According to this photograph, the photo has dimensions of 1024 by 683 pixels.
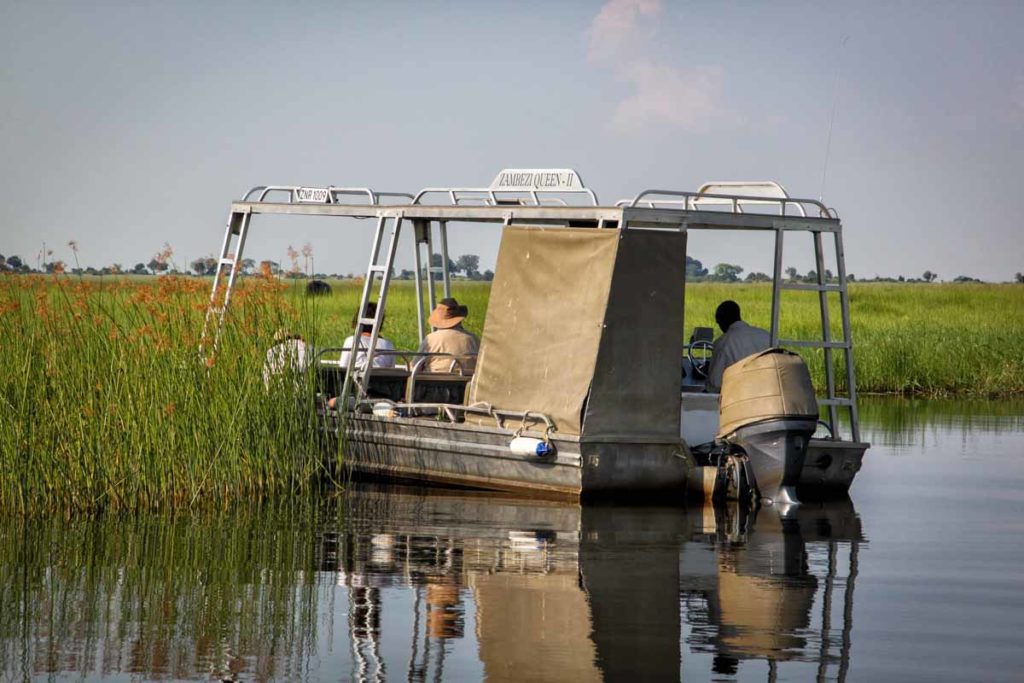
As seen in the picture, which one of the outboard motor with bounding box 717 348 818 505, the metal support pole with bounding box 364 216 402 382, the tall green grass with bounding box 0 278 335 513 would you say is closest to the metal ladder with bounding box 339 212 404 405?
the metal support pole with bounding box 364 216 402 382

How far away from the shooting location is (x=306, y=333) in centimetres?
1374

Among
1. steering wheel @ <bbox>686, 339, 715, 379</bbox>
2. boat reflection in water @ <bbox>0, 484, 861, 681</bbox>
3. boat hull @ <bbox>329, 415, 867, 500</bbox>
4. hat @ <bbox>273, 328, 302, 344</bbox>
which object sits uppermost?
steering wheel @ <bbox>686, 339, 715, 379</bbox>

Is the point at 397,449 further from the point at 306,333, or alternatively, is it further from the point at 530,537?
the point at 530,537

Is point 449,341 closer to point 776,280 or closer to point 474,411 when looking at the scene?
point 474,411

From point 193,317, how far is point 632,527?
370 cm

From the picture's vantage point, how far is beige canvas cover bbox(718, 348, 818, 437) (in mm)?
12961

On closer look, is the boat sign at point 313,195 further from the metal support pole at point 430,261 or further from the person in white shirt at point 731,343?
the person in white shirt at point 731,343

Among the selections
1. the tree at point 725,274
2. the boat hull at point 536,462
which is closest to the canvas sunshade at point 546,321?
the boat hull at point 536,462

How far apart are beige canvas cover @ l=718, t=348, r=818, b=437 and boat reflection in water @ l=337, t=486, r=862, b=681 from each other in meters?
0.81

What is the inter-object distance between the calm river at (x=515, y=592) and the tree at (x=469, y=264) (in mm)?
3886

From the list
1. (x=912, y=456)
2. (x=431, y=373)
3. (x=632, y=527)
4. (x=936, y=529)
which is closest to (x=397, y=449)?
(x=431, y=373)

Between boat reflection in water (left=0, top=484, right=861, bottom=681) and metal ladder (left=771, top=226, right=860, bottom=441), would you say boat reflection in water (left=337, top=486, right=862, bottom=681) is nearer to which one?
boat reflection in water (left=0, top=484, right=861, bottom=681)

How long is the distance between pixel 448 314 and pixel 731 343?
2.79m

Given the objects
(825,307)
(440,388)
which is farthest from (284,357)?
(825,307)
